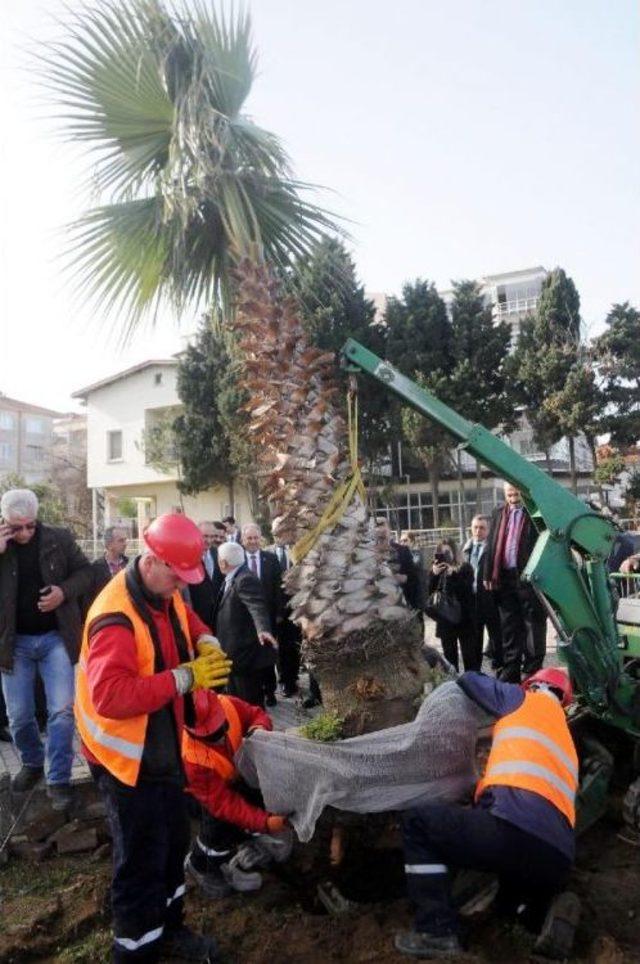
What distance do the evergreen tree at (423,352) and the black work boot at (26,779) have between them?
22324 millimetres

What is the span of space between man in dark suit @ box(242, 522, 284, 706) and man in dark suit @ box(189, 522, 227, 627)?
47 centimetres

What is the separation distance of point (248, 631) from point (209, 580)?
1.41m

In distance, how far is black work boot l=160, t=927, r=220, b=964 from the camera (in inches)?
125

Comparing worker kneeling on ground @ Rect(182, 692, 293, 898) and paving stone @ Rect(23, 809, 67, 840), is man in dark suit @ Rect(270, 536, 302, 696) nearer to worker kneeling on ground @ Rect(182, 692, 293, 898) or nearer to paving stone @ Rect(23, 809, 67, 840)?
paving stone @ Rect(23, 809, 67, 840)

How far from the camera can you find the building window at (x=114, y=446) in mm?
33094

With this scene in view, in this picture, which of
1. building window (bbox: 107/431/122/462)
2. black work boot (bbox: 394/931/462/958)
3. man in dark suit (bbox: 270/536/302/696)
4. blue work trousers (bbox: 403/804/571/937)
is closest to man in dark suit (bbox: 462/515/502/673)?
man in dark suit (bbox: 270/536/302/696)

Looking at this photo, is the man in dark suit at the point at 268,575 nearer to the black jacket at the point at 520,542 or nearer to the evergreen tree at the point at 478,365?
the black jacket at the point at 520,542

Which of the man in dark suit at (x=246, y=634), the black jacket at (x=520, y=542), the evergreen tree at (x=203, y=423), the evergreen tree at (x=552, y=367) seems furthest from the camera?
the evergreen tree at (x=203, y=423)

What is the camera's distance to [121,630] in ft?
9.93

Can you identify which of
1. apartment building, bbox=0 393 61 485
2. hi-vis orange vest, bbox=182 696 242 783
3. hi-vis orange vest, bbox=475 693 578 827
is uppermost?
apartment building, bbox=0 393 61 485

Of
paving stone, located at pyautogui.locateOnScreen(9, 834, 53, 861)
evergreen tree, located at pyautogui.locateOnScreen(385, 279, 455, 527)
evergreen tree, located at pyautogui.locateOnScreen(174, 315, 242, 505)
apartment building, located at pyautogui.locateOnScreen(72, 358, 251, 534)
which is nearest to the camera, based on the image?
paving stone, located at pyautogui.locateOnScreen(9, 834, 53, 861)

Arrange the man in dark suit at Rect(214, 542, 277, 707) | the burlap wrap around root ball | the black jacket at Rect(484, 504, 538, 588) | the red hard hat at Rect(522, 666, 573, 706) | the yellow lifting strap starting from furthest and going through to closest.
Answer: the black jacket at Rect(484, 504, 538, 588) → the man in dark suit at Rect(214, 542, 277, 707) → the yellow lifting strap → the red hard hat at Rect(522, 666, 573, 706) → the burlap wrap around root ball

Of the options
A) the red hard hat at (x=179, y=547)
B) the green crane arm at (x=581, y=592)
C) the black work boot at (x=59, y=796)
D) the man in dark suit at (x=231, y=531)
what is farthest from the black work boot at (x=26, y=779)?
the man in dark suit at (x=231, y=531)

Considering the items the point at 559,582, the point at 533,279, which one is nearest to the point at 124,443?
the point at 533,279
